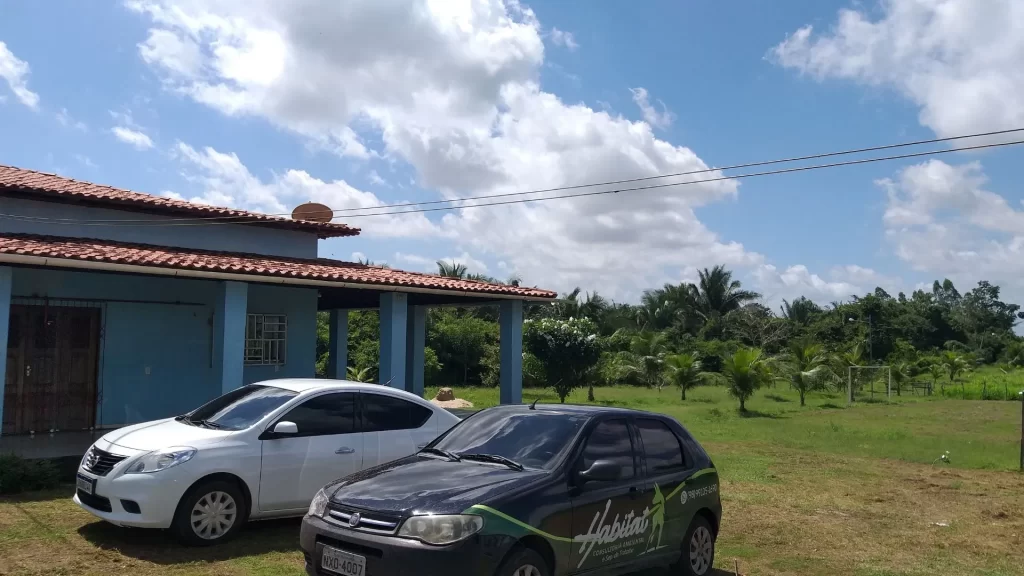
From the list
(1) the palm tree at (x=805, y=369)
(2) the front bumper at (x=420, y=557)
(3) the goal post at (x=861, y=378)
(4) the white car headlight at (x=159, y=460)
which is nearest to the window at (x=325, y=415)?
(4) the white car headlight at (x=159, y=460)

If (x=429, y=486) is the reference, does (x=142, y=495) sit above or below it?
below

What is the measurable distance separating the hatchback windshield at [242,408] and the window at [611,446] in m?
3.30

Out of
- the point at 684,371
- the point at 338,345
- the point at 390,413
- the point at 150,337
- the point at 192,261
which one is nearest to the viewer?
the point at 390,413

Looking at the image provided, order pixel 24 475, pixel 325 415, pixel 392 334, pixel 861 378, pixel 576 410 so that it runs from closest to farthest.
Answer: pixel 576 410, pixel 325 415, pixel 24 475, pixel 392 334, pixel 861 378

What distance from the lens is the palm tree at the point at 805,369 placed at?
27750 millimetres

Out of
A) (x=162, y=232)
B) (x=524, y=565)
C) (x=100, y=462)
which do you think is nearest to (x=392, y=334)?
(x=162, y=232)

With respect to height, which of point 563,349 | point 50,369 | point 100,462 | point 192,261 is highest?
point 192,261

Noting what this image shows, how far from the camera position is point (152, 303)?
13672 mm

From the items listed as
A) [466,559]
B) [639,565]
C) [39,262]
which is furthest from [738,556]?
[39,262]

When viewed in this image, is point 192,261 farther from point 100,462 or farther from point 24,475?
point 100,462

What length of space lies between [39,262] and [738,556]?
9.00 m

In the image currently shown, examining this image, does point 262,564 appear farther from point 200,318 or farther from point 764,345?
point 764,345

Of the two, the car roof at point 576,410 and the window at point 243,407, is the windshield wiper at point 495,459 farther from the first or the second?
the window at point 243,407

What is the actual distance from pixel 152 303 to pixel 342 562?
10481mm
